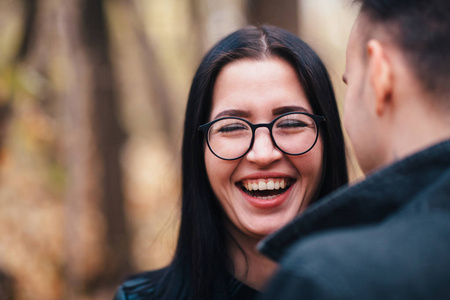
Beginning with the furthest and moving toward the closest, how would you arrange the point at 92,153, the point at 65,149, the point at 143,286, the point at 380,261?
the point at 65,149
the point at 92,153
the point at 143,286
the point at 380,261

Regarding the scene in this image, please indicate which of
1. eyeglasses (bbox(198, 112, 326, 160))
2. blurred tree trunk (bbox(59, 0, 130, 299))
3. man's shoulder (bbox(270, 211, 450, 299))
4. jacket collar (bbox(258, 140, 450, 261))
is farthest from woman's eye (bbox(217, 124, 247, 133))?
blurred tree trunk (bbox(59, 0, 130, 299))

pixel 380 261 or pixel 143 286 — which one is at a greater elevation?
pixel 380 261

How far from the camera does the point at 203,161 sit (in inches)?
82.4

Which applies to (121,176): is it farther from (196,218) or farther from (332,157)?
(332,157)

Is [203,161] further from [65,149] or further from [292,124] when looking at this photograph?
[65,149]

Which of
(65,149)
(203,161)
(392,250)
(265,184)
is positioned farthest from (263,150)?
(65,149)

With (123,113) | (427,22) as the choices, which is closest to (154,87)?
(123,113)

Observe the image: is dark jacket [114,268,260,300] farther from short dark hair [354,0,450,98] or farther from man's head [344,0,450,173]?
short dark hair [354,0,450,98]

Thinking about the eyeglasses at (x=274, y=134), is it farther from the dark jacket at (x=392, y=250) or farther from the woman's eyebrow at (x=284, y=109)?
the dark jacket at (x=392, y=250)

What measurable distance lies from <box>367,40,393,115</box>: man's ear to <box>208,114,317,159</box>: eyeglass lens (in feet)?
2.26

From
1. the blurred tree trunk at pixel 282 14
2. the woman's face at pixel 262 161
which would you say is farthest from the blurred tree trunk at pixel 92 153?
the woman's face at pixel 262 161

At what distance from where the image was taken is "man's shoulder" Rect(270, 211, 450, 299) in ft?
2.68

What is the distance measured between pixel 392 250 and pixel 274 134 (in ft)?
3.30

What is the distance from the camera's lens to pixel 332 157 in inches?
79.4
